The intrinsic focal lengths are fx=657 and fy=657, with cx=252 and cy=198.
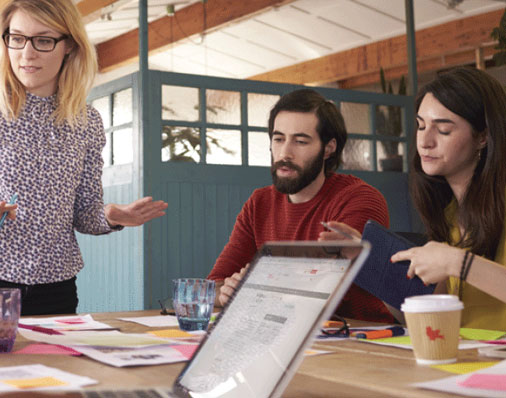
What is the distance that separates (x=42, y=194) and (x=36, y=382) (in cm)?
100

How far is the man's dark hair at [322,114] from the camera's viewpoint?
2.33m

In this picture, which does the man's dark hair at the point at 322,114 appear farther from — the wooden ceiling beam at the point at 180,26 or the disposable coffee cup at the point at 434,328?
the wooden ceiling beam at the point at 180,26

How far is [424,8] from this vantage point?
19.5 ft

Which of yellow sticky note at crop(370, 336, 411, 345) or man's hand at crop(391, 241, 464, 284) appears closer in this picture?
yellow sticky note at crop(370, 336, 411, 345)

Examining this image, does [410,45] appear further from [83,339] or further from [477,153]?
[83,339]

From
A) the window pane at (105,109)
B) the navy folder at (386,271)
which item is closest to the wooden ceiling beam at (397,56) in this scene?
the window pane at (105,109)

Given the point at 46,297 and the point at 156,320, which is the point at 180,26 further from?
the point at 156,320

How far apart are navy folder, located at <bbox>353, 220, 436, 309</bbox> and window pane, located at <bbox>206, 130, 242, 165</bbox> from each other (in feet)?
7.41

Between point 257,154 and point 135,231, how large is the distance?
32.6 inches

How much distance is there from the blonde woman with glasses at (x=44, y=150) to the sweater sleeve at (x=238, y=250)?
402 mm

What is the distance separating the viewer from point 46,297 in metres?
1.67

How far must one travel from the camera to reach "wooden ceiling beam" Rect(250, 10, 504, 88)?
19.7 ft

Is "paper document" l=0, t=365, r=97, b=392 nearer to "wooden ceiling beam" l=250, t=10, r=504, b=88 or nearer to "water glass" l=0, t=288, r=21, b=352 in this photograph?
"water glass" l=0, t=288, r=21, b=352

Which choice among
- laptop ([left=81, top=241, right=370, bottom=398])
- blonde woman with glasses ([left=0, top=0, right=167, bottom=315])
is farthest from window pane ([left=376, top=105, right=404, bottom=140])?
laptop ([left=81, top=241, right=370, bottom=398])
